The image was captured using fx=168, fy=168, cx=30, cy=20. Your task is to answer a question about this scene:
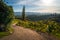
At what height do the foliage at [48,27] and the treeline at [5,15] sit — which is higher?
the treeline at [5,15]

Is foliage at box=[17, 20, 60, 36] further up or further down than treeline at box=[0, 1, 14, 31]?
further down

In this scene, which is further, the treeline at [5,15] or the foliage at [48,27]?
the foliage at [48,27]

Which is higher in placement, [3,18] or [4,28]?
[3,18]

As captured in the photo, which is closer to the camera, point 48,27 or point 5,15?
point 5,15

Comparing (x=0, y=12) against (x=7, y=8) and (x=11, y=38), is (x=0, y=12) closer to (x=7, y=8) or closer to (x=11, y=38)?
(x=7, y=8)

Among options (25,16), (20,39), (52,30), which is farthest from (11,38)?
(25,16)

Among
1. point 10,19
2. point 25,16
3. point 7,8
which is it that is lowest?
point 25,16

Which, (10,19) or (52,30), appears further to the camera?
(52,30)

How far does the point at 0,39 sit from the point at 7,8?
4861mm

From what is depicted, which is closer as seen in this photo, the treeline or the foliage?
the treeline

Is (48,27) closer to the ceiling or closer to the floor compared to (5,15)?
closer to the floor

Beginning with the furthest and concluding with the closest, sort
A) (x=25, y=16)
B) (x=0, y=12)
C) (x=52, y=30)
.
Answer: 1. (x=25, y=16)
2. (x=52, y=30)
3. (x=0, y=12)

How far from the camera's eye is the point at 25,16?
162 ft

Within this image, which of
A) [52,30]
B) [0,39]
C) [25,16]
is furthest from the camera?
[25,16]
